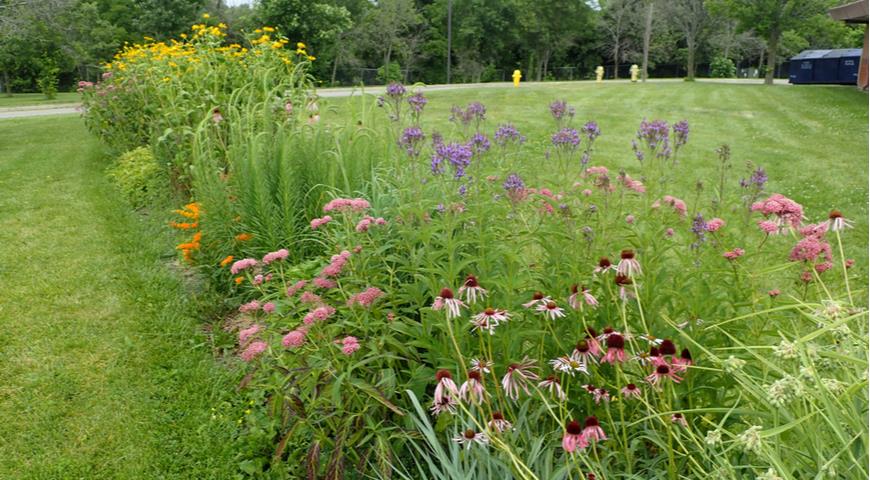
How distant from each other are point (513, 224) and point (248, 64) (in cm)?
486

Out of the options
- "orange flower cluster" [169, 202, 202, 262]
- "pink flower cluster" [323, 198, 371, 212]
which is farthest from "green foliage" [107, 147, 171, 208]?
"pink flower cluster" [323, 198, 371, 212]

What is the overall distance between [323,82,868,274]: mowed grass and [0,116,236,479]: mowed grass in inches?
73.9

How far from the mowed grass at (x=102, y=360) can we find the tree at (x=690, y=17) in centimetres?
3364

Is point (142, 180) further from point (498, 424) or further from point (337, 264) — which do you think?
point (498, 424)

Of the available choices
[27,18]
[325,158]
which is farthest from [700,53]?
[325,158]

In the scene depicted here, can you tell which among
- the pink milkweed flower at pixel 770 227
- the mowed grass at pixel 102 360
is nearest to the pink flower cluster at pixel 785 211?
the pink milkweed flower at pixel 770 227

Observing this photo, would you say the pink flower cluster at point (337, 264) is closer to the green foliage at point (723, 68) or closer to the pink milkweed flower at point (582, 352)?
the pink milkweed flower at point (582, 352)

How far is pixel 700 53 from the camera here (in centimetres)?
4472

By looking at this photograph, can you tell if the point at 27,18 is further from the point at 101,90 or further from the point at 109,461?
the point at 109,461

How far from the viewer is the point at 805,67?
30438 mm

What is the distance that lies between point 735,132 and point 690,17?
90.7 ft

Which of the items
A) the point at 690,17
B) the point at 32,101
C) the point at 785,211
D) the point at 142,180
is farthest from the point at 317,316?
the point at 690,17

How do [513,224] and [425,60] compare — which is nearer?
[513,224]

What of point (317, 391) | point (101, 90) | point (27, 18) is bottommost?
point (317, 391)
